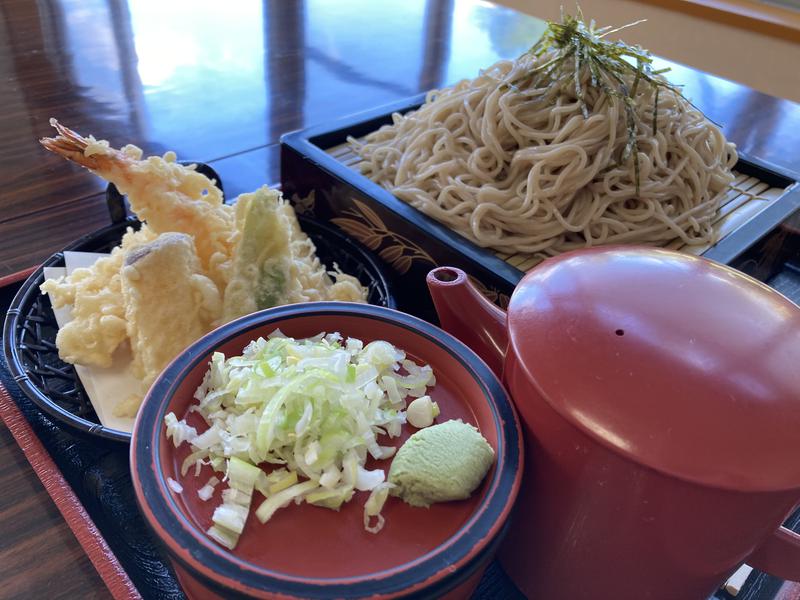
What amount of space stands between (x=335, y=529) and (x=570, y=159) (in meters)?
0.92

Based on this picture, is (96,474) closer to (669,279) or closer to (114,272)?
(114,272)

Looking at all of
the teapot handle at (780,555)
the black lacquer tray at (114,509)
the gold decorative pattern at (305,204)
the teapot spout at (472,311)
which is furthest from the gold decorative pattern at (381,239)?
the teapot handle at (780,555)

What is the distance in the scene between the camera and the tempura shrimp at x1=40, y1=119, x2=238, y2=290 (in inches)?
42.6

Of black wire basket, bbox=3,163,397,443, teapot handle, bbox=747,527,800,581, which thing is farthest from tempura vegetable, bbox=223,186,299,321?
teapot handle, bbox=747,527,800,581

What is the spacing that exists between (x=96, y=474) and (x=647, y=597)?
2.53ft

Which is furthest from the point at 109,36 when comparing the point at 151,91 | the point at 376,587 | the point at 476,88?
the point at 376,587

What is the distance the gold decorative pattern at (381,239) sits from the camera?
4.16 feet

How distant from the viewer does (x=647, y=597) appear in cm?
69

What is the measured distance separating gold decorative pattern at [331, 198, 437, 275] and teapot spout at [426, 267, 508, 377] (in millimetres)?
382

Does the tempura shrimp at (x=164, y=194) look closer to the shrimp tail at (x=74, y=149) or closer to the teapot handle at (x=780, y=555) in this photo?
the shrimp tail at (x=74, y=149)

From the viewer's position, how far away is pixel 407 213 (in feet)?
4.16

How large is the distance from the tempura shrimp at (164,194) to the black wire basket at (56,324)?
22 cm

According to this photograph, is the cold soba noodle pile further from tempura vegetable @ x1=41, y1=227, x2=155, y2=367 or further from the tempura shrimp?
tempura vegetable @ x1=41, y1=227, x2=155, y2=367

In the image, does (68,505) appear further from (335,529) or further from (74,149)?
(74,149)
